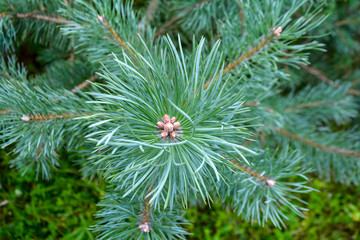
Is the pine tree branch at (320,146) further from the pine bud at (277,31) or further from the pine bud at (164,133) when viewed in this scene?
the pine bud at (164,133)

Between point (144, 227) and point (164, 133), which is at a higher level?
point (164, 133)

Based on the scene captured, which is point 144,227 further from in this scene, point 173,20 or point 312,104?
point 312,104

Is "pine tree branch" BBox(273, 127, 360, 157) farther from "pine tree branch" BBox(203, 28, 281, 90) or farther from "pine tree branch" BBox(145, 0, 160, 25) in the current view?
"pine tree branch" BBox(145, 0, 160, 25)

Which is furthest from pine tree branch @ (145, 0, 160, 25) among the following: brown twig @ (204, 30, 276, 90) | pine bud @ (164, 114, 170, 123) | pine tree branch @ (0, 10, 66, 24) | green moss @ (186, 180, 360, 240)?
green moss @ (186, 180, 360, 240)

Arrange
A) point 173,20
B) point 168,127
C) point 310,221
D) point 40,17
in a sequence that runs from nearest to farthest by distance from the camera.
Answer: point 168,127
point 40,17
point 173,20
point 310,221

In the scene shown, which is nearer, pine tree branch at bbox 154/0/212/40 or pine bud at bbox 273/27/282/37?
pine bud at bbox 273/27/282/37

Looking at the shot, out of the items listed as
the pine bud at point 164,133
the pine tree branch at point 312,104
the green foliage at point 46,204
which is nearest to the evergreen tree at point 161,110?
the pine bud at point 164,133

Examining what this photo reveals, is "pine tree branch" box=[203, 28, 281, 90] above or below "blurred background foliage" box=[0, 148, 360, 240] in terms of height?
above

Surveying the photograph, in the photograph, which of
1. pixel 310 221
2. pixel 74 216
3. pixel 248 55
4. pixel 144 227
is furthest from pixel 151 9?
pixel 310 221
